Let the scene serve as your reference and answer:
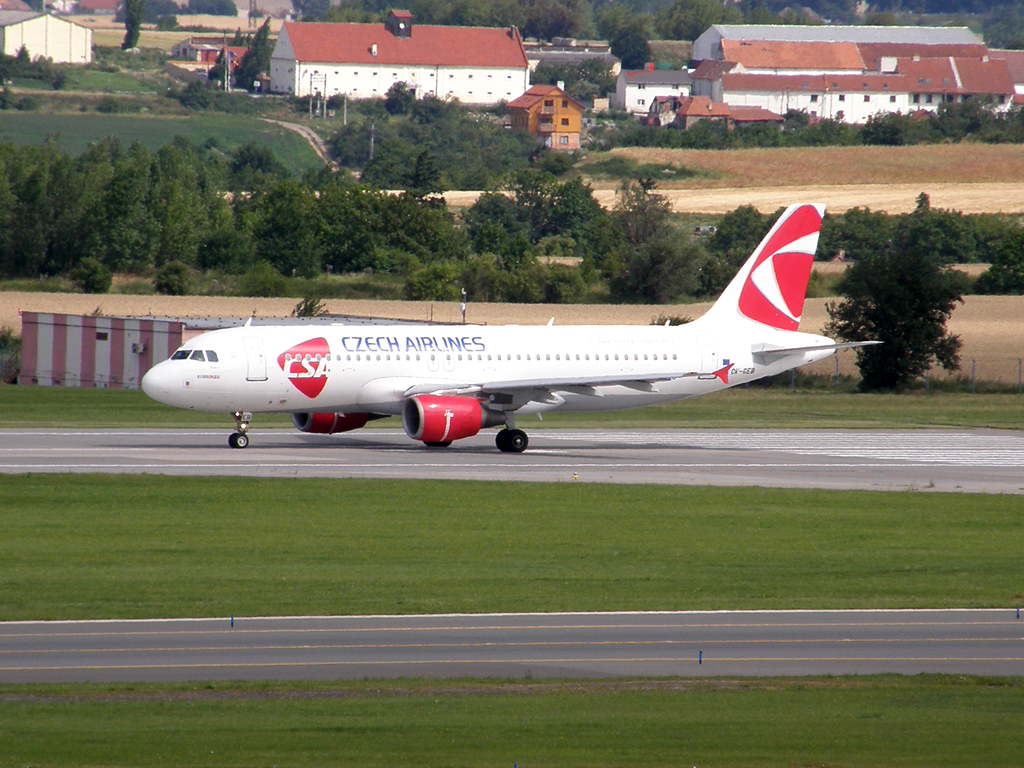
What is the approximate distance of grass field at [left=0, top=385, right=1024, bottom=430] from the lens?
56.3m

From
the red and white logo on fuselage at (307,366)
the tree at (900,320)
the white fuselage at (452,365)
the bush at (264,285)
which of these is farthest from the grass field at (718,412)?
the bush at (264,285)

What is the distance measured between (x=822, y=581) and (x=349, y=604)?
8.21m

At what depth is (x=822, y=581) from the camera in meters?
24.5

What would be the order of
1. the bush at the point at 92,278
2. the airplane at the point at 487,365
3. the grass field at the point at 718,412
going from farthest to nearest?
the bush at the point at 92,278
the grass field at the point at 718,412
the airplane at the point at 487,365

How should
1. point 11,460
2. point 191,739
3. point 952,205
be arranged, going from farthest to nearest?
point 952,205 < point 11,460 < point 191,739

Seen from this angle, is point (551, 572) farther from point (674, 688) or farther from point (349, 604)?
point (674, 688)

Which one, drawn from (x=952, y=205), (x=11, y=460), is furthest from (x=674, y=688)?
(x=952, y=205)

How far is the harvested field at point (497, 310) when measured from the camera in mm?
89812

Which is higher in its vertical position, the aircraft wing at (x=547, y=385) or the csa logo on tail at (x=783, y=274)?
the csa logo on tail at (x=783, y=274)

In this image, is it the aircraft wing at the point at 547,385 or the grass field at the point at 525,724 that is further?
the aircraft wing at the point at 547,385

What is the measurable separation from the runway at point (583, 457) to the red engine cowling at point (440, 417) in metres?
0.78

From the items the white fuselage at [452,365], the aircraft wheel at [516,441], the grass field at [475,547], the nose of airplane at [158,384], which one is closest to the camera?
the grass field at [475,547]

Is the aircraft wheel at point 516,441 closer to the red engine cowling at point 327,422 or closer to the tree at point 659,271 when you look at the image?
the red engine cowling at point 327,422

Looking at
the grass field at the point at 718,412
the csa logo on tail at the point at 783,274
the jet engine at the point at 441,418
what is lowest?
the grass field at the point at 718,412
